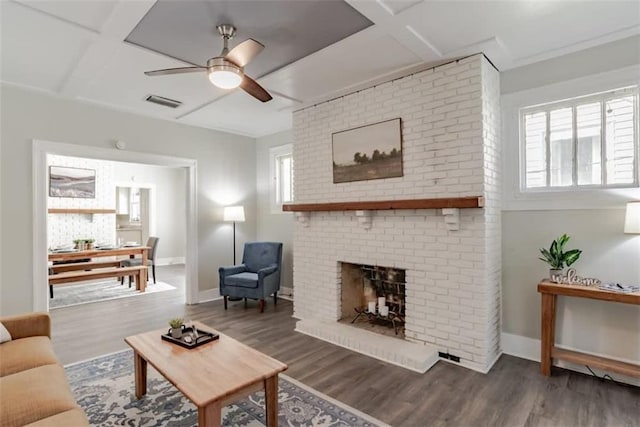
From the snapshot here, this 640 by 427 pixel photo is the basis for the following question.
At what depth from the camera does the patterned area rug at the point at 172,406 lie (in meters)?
2.14

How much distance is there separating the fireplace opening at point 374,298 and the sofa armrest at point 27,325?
2.80 meters

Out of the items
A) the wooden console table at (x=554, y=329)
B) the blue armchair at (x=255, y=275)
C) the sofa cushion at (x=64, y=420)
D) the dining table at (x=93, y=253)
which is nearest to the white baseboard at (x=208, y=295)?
the blue armchair at (x=255, y=275)

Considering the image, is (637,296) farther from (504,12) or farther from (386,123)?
(386,123)

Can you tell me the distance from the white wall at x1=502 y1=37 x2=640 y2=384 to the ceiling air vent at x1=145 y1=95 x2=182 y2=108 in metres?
3.80

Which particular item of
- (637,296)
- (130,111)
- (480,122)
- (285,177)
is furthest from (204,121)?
(637,296)

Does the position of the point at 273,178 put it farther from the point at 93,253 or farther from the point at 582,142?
the point at 582,142

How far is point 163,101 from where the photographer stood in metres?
4.06

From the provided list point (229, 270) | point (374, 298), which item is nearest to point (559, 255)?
point (374, 298)

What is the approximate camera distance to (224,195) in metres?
5.48

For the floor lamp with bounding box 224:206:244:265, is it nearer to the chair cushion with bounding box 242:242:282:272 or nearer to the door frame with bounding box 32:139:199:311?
the chair cushion with bounding box 242:242:282:272

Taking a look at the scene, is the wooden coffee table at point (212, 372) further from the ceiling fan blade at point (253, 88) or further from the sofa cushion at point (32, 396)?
the ceiling fan blade at point (253, 88)

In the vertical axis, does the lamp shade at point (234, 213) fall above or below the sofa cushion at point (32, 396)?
above

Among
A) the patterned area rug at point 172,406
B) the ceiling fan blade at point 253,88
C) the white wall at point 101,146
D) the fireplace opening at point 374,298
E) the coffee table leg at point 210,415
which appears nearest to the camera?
the coffee table leg at point 210,415

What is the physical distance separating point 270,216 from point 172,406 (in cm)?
363
